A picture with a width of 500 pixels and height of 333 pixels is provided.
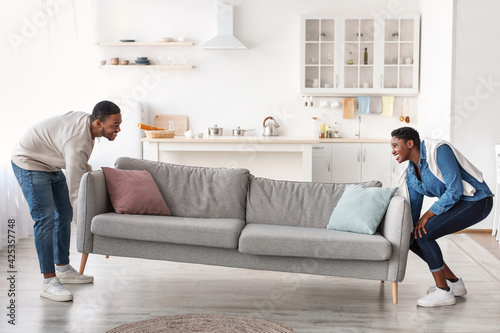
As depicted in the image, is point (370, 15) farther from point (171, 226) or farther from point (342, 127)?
point (171, 226)

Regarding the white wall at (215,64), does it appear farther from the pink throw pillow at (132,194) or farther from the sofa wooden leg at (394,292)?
the sofa wooden leg at (394,292)

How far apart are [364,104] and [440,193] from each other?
12.5 feet

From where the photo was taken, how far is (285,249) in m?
3.56

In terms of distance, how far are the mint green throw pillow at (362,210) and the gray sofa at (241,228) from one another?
0.22 feet

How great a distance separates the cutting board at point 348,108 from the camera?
7.36 m

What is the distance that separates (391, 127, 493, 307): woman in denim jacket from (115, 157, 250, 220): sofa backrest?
1.19 m

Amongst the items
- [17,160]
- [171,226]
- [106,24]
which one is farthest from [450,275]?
[106,24]

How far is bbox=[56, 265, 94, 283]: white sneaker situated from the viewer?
3936 millimetres

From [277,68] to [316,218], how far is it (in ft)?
12.0

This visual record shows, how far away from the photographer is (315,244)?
3531 millimetres

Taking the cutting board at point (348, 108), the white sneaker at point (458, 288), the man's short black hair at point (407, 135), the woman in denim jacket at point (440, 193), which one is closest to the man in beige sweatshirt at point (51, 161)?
the man's short black hair at point (407, 135)

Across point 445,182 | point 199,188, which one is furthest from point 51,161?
point 445,182

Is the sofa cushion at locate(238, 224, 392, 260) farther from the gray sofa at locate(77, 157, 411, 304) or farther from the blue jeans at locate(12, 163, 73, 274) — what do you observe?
the blue jeans at locate(12, 163, 73, 274)

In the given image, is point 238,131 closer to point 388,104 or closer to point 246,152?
point 246,152
